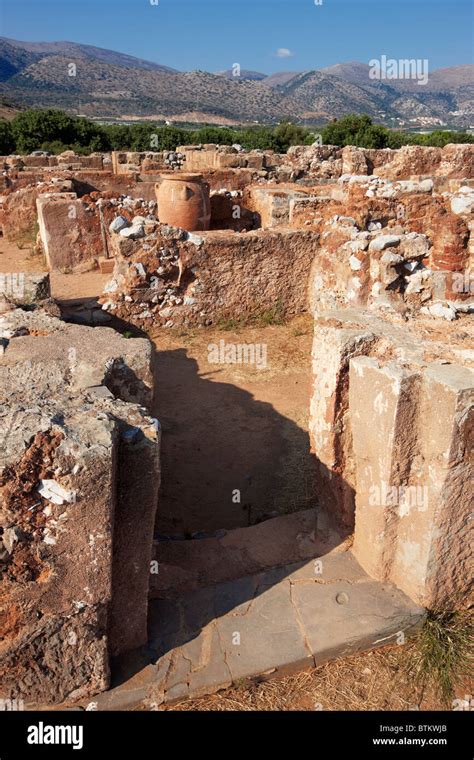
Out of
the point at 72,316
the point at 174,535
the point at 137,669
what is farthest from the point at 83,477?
the point at 72,316

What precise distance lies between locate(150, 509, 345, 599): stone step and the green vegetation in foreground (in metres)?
26.9

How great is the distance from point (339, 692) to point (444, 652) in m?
0.66

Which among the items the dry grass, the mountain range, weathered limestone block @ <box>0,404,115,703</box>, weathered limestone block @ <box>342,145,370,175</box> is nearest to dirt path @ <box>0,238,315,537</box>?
the dry grass

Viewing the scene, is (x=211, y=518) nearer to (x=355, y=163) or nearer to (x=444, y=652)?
(x=444, y=652)

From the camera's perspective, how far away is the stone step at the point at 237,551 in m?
3.46

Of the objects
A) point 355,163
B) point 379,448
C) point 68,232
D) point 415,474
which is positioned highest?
point 355,163

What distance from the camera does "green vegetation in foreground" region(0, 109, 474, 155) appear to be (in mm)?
27812

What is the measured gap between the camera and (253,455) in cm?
548

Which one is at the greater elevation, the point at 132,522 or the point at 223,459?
the point at 132,522

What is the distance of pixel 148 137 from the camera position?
31.6 metres

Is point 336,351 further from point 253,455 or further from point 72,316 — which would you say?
point 72,316

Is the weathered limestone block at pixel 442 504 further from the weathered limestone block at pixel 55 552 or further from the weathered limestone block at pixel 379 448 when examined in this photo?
the weathered limestone block at pixel 55 552

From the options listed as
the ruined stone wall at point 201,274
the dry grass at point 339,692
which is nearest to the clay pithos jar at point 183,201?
the ruined stone wall at point 201,274

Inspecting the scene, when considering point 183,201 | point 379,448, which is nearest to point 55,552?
point 379,448
